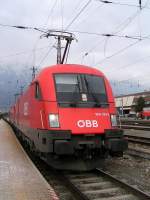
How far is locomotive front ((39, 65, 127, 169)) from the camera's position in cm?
983

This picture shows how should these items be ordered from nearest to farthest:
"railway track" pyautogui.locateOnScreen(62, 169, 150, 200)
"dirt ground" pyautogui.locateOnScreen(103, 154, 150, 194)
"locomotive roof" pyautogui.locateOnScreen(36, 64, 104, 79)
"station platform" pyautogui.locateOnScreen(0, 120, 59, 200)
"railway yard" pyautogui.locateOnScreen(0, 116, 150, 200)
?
"station platform" pyautogui.locateOnScreen(0, 120, 59, 200) → "railway track" pyautogui.locateOnScreen(62, 169, 150, 200) → "railway yard" pyautogui.locateOnScreen(0, 116, 150, 200) → "dirt ground" pyautogui.locateOnScreen(103, 154, 150, 194) → "locomotive roof" pyautogui.locateOnScreen(36, 64, 104, 79)

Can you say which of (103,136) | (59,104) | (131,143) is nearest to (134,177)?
(103,136)

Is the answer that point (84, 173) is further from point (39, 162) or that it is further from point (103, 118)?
point (39, 162)

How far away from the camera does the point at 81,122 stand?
10.2 meters

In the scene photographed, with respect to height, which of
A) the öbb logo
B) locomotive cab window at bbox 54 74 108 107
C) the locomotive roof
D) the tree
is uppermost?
the tree

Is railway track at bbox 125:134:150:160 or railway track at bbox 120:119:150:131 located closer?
railway track at bbox 125:134:150:160

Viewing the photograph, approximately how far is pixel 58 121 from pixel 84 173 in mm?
1769

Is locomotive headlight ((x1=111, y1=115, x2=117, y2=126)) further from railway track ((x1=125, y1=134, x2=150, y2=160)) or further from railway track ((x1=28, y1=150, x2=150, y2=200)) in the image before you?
railway track ((x1=125, y1=134, x2=150, y2=160))

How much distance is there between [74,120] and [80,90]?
1.08 metres

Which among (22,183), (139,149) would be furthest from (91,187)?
(139,149)

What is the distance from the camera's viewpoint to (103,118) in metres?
10.5

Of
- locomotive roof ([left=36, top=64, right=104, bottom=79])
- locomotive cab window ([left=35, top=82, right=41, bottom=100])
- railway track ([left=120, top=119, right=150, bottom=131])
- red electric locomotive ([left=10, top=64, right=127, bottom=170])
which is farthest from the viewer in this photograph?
railway track ([left=120, top=119, right=150, bottom=131])

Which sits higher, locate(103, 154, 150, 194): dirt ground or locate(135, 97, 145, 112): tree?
locate(135, 97, 145, 112): tree

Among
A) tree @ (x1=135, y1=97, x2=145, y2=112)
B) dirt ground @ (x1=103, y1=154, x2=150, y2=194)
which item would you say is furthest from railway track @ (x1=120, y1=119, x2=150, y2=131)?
tree @ (x1=135, y1=97, x2=145, y2=112)
